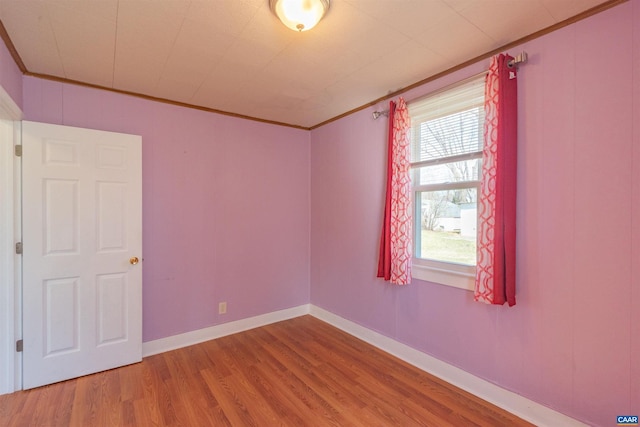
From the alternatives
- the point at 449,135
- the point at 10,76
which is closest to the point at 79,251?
the point at 10,76

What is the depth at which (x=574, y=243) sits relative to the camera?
5.69 ft

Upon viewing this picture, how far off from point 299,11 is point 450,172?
1626 mm

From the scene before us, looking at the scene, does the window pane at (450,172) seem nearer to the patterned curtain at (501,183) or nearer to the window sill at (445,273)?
the patterned curtain at (501,183)

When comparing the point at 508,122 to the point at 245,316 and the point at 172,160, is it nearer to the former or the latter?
the point at 172,160

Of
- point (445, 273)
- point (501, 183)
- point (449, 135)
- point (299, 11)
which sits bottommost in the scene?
point (445, 273)

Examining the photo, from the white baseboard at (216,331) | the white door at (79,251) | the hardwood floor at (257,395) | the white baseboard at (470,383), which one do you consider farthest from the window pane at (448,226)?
the white door at (79,251)

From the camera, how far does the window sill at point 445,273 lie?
7.32ft

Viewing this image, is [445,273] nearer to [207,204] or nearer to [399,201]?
[399,201]

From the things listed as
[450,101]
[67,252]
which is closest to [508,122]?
[450,101]

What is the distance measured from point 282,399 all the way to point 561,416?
5.85ft

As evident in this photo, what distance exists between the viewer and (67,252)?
2.37m

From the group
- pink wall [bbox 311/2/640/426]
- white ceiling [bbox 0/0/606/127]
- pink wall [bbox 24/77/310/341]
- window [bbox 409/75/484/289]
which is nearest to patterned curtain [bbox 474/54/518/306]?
pink wall [bbox 311/2/640/426]

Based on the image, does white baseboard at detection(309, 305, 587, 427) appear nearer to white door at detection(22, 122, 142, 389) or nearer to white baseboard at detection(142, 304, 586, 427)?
white baseboard at detection(142, 304, 586, 427)

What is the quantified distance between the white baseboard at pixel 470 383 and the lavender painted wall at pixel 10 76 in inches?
136
